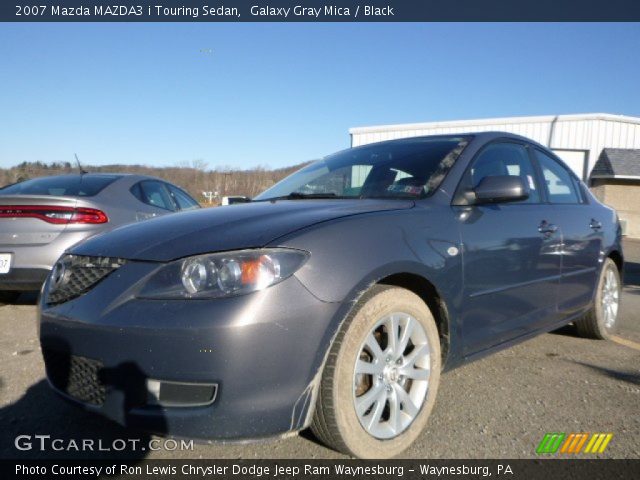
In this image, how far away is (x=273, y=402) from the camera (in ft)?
5.80

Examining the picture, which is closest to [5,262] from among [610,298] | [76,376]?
[76,376]

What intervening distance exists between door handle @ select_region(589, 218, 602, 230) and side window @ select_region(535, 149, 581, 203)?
0.19m

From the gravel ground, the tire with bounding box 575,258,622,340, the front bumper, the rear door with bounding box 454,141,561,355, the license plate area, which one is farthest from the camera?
the license plate area

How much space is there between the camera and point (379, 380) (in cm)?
211

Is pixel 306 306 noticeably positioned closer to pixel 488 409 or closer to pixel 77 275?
pixel 77 275

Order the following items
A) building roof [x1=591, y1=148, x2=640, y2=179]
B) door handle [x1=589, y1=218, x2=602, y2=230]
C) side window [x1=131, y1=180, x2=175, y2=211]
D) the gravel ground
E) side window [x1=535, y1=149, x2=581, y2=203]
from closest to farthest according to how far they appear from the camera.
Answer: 1. the gravel ground
2. side window [x1=535, y1=149, x2=581, y2=203]
3. door handle [x1=589, y1=218, x2=602, y2=230]
4. side window [x1=131, y1=180, x2=175, y2=211]
5. building roof [x1=591, y1=148, x2=640, y2=179]

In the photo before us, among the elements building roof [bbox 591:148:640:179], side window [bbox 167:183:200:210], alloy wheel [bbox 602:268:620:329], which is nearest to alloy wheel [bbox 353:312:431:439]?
alloy wheel [bbox 602:268:620:329]

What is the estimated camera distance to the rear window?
4691mm


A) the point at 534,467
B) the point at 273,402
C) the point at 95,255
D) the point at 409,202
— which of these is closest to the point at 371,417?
the point at 273,402

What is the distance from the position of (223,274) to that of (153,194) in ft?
13.6

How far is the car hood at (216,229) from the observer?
1.92m

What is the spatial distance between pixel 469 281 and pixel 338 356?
929 mm

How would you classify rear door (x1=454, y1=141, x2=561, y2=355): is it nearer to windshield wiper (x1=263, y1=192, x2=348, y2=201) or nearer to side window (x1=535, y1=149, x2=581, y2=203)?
side window (x1=535, y1=149, x2=581, y2=203)

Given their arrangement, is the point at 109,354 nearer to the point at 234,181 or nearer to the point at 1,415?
the point at 1,415
